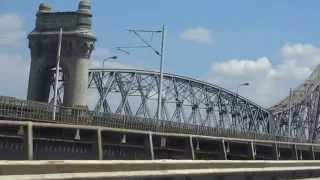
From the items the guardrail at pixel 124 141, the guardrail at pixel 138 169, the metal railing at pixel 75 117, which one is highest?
the metal railing at pixel 75 117

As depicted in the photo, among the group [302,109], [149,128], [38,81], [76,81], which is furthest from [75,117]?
[302,109]

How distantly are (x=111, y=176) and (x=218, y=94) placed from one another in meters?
161

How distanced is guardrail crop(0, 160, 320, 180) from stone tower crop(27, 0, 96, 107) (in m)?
80.2

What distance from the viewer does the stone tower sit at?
9819cm

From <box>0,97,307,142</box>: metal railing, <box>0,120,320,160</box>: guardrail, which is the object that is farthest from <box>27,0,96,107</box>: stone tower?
<box>0,120,320,160</box>: guardrail

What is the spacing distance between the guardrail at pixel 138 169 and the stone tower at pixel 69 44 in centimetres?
8021

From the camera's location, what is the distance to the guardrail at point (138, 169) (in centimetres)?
1038

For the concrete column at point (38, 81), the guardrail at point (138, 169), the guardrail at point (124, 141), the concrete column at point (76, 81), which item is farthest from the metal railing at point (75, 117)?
the guardrail at point (138, 169)

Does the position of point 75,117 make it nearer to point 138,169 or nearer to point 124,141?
point 124,141

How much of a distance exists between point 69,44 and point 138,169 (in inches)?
3431

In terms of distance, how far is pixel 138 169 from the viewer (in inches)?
504

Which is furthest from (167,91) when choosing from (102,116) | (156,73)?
(102,116)

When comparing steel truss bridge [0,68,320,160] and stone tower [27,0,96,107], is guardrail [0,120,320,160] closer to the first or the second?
steel truss bridge [0,68,320,160]

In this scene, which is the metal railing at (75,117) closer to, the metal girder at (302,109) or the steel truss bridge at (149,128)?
the steel truss bridge at (149,128)
